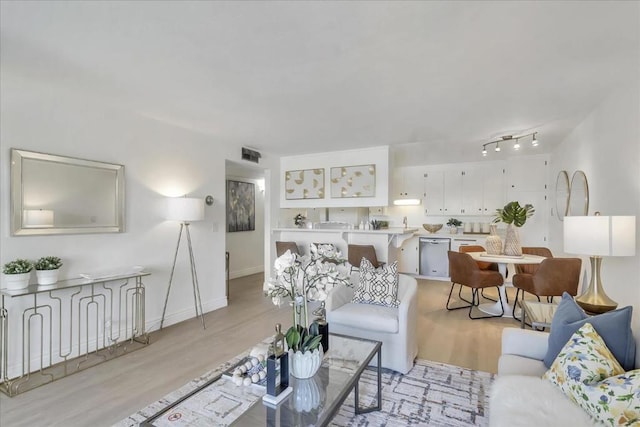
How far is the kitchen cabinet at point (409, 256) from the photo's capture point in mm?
6449

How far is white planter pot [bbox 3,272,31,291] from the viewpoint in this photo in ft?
7.61

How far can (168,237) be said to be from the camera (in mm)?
3680

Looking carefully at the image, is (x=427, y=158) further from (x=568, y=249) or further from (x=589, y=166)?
(x=568, y=249)

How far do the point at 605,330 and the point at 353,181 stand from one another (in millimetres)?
3676

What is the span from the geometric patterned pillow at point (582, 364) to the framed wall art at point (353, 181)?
11.1ft

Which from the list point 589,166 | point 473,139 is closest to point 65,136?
point 473,139

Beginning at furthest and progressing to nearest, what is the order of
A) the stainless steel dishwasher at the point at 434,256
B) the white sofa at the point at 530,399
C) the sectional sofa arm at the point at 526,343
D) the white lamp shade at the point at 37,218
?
the stainless steel dishwasher at the point at 434,256, the white lamp shade at the point at 37,218, the sectional sofa arm at the point at 526,343, the white sofa at the point at 530,399

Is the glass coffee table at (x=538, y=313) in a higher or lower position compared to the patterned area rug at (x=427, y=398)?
higher

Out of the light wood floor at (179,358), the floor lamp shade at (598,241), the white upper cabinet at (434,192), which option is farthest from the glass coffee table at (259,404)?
the white upper cabinet at (434,192)

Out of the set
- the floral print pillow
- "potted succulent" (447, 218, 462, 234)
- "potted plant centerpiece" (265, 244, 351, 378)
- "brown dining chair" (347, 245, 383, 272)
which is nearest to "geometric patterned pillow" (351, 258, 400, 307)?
"potted plant centerpiece" (265, 244, 351, 378)

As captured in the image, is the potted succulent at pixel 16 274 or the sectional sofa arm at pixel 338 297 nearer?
the potted succulent at pixel 16 274

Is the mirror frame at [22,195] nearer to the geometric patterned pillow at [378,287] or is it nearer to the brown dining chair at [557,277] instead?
the geometric patterned pillow at [378,287]

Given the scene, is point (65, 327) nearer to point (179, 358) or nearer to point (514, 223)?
point (179, 358)

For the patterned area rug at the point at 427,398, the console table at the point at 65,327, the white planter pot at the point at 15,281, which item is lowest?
the patterned area rug at the point at 427,398
